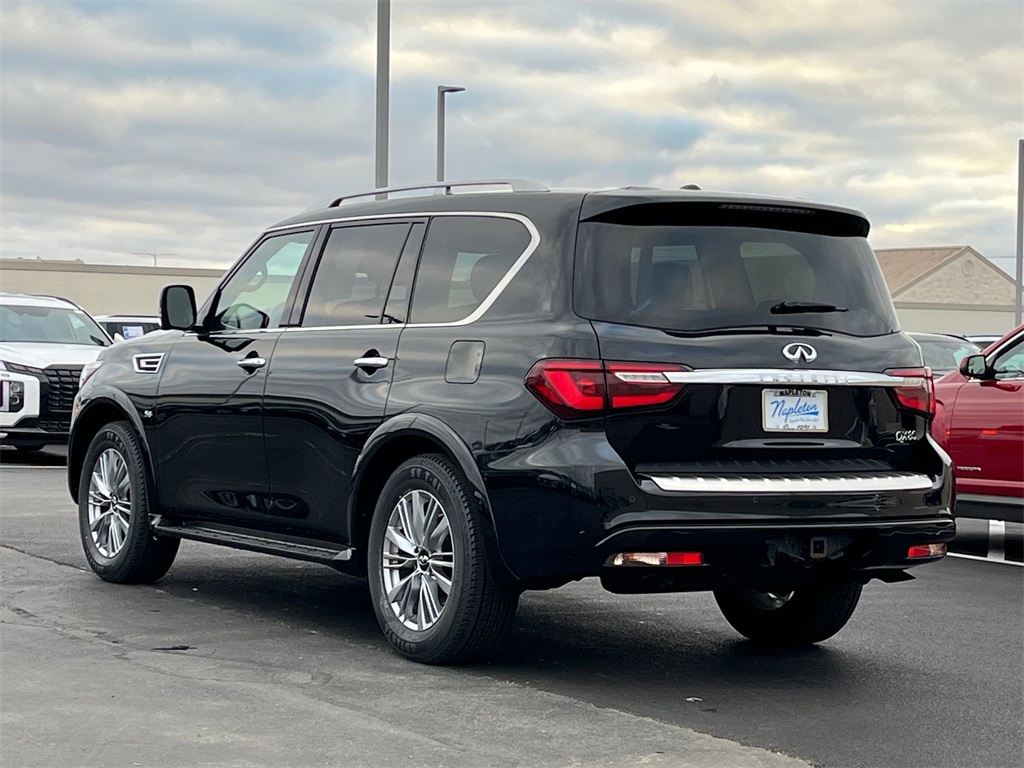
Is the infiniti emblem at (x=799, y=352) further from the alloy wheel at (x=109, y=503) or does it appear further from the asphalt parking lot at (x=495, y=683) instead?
the alloy wheel at (x=109, y=503)

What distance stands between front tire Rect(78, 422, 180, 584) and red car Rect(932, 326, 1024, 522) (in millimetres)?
5319

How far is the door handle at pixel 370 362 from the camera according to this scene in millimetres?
7250

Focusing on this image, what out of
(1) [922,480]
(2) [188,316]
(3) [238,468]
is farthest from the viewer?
(2) [188,316]

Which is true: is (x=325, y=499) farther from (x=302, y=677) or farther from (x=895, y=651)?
(x=895, y=651)

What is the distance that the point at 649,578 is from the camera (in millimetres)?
6383

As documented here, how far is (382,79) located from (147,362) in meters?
11.5

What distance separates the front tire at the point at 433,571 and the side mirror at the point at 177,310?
2.08 metres

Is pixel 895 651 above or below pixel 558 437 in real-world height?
below

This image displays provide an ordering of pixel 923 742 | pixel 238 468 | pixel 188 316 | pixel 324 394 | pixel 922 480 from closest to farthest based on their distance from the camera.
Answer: pixel 923 742
pixel 922 480
pixel 324 394
pixel 238 468
pixel 188 316

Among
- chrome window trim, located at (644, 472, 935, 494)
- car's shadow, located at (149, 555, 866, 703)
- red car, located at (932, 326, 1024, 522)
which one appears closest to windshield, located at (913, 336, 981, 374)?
red car, located at (932, 326, 1024, 522)

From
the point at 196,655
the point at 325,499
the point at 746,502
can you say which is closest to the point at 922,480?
the point at 746,502

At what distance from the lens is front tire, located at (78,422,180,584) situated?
8891 millimetres

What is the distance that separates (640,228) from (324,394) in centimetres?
165

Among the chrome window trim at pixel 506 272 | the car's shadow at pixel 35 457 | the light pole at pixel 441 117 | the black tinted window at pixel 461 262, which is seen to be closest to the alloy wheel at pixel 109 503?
the chrome window trim at pixel 506 272
